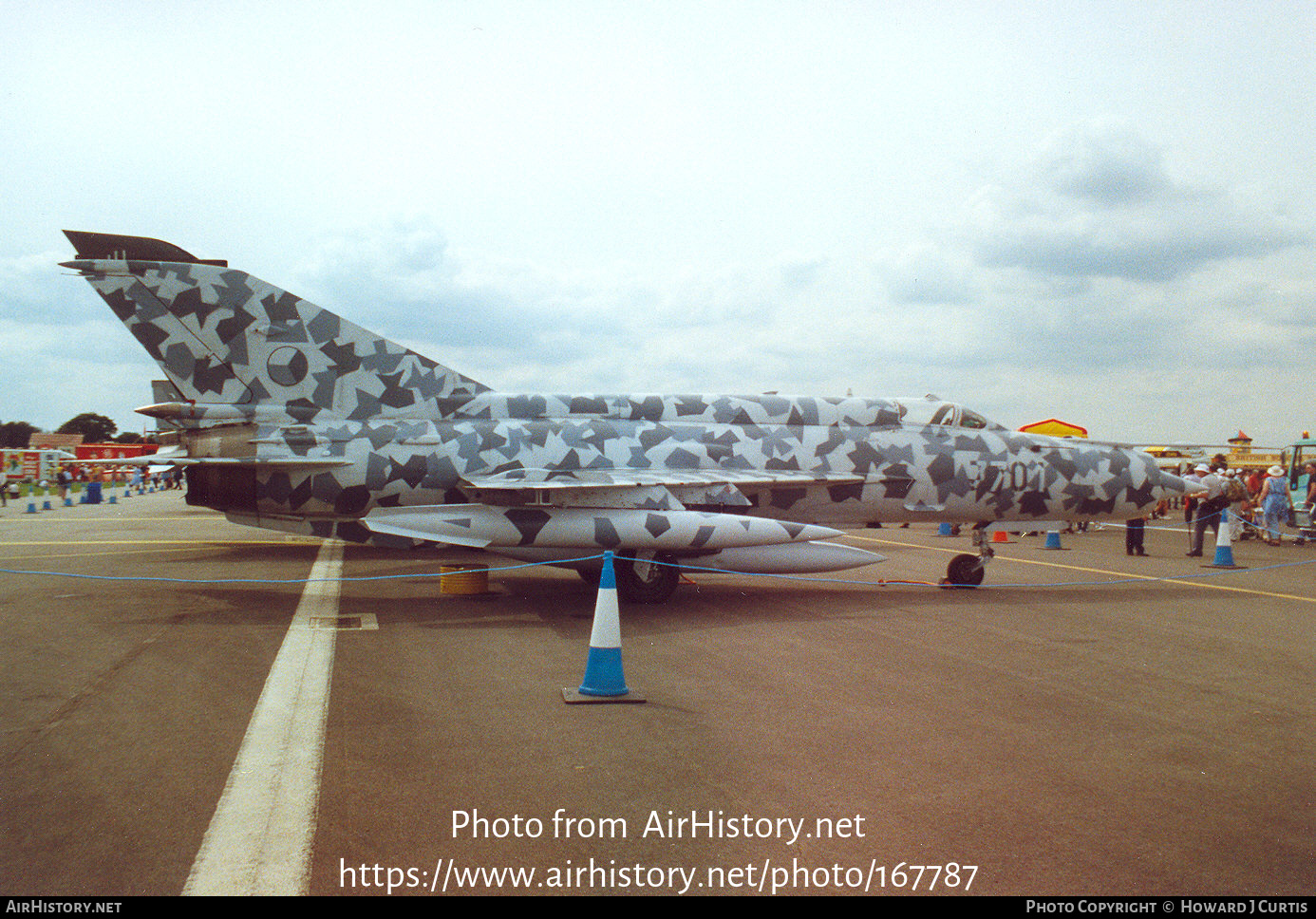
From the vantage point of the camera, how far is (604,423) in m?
11.3

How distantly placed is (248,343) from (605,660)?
6.98 m

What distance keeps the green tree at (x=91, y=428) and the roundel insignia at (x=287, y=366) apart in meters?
115

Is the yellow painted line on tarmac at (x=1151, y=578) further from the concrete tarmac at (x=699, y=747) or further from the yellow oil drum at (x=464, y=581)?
the yellow oil drum at (x=464, y=581)

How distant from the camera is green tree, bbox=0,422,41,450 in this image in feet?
305

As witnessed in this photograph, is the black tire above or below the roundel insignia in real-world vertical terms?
below

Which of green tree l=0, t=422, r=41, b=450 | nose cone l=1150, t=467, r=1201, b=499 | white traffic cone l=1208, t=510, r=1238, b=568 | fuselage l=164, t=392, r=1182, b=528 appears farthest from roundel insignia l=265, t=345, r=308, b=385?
green tree l=0, t=422, r=41, b=450

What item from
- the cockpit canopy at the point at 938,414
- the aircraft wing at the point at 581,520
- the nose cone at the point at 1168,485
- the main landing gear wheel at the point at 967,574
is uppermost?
the cockpit canopy at the point at 938,414

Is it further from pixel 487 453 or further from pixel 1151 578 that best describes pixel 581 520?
pixel 1151 578

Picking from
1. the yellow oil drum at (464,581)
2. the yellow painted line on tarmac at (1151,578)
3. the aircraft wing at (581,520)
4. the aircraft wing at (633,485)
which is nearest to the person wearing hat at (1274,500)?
the yellow painted line on tarmac at (1151,578)

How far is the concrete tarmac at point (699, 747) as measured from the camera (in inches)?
137

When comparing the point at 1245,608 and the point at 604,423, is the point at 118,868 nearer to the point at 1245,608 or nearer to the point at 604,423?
the point at 604,423

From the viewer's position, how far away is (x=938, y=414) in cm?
1239

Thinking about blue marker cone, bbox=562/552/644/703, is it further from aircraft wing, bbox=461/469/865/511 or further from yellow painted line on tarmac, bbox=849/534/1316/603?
yellow painted line on tarmac, bbox=849/534/1316/603

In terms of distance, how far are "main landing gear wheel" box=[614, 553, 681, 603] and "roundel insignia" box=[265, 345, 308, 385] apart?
4.47m
